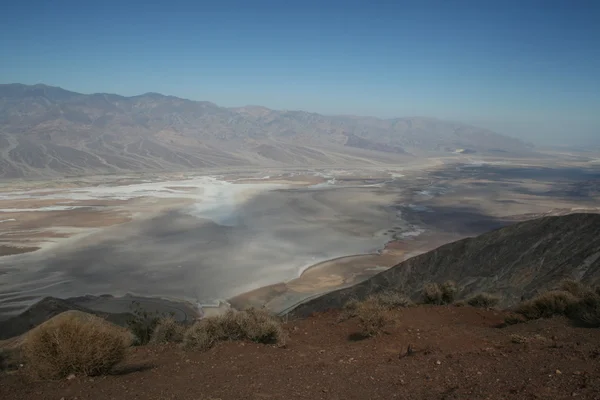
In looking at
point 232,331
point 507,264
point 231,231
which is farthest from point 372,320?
point 231,231

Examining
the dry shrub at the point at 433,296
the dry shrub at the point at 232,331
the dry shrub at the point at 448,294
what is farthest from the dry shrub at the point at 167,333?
the dry shrub at the point at 448,294

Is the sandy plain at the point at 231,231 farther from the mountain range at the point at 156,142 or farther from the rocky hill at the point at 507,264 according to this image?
the mountain range at the point at 156,142

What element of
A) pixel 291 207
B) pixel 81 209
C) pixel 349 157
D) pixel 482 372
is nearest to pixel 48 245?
pixel 81 209

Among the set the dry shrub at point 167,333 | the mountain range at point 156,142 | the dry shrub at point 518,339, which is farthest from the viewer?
the mountain range at point 156,142

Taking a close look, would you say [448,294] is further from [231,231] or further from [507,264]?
[231,231]

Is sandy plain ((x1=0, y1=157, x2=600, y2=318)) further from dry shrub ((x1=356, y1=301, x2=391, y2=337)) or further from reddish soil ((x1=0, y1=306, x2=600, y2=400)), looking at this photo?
reddish soil ((x1=0, y1=306, x2=600, y2=400))

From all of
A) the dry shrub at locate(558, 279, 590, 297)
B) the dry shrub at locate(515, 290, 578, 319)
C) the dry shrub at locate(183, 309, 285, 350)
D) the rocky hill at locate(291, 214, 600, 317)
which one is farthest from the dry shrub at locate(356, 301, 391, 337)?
the rocky hill at locate(291, 214, 600, 317)

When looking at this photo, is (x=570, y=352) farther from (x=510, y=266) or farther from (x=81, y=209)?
(x=81, y=209)
